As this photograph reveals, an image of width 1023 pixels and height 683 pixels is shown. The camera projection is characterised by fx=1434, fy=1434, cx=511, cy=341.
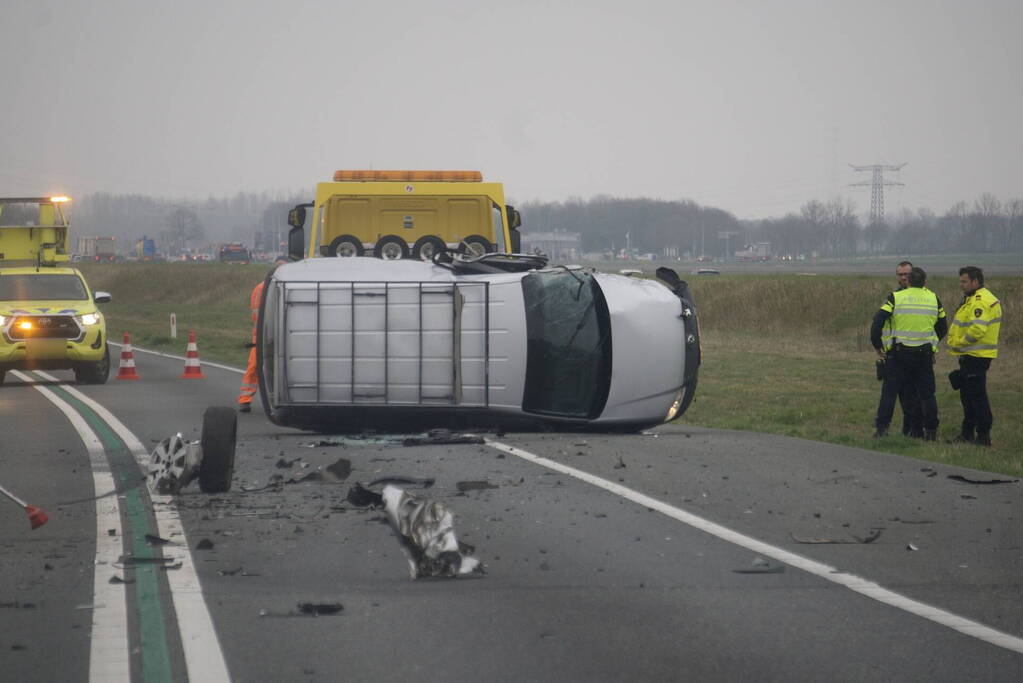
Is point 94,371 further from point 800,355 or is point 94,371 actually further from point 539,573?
point 539,573

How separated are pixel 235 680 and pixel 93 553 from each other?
2853 mm

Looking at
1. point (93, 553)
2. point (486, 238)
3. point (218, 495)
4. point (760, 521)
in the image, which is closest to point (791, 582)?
point (760, 521)

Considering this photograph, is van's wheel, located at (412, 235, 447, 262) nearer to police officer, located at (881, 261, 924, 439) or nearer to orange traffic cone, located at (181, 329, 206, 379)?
police officer, located at (881, 261, 924, 439)

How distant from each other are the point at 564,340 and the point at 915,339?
3648 millimetres

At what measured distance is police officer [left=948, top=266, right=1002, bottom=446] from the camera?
46.2 feet

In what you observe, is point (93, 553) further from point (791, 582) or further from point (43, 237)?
point (43, 237)

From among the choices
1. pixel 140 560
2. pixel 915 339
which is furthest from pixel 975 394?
pixel 140 560

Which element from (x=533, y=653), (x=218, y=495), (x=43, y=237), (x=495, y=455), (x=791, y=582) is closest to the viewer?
(x=533, y=653)

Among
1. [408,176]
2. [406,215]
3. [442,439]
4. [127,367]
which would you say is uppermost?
[408,176]

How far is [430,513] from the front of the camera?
313 inches

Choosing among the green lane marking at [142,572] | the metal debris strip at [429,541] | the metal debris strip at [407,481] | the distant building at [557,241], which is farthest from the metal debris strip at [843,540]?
the distant building at [557,241]

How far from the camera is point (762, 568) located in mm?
7559

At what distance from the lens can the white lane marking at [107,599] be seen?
5.55 metres

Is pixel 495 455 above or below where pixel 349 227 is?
below
